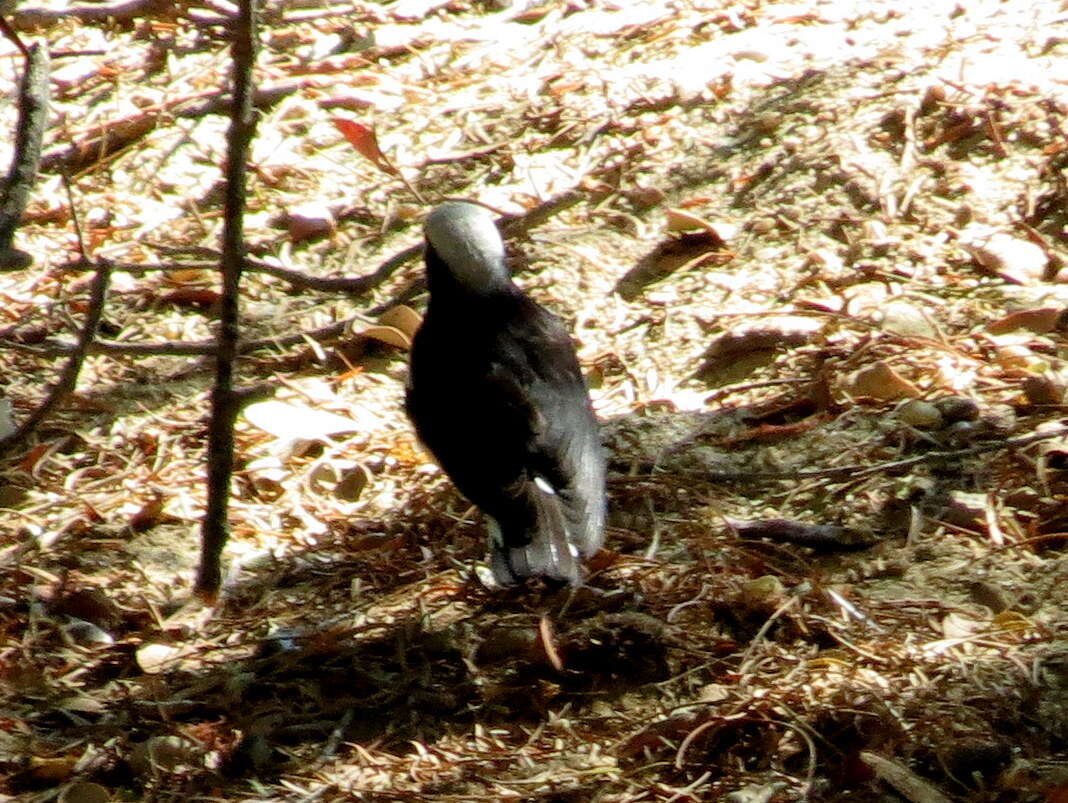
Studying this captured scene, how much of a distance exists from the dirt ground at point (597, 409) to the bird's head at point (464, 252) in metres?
0.33

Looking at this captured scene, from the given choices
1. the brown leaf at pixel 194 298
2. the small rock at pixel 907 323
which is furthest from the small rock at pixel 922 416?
the brown leaf at pixel 194 298

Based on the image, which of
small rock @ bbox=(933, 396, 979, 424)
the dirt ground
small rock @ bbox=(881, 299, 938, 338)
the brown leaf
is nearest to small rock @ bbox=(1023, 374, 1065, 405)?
the dirt ground

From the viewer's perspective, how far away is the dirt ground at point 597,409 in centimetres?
296

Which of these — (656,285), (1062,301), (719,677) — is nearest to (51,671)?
(719,677)

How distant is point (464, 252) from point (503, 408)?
0.60m

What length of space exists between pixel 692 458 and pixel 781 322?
0.58 metres

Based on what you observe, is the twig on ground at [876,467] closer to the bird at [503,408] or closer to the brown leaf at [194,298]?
the bird at [503,408]

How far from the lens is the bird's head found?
3.94 m

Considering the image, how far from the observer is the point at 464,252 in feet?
13.0

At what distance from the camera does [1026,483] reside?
3514mm

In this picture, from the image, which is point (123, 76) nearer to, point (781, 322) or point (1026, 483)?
point (781, 322)

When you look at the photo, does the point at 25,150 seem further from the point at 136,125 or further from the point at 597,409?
the point at 597,409

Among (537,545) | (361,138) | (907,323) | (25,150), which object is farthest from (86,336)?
(907,323)

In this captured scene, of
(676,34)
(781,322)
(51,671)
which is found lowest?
(51,671)
